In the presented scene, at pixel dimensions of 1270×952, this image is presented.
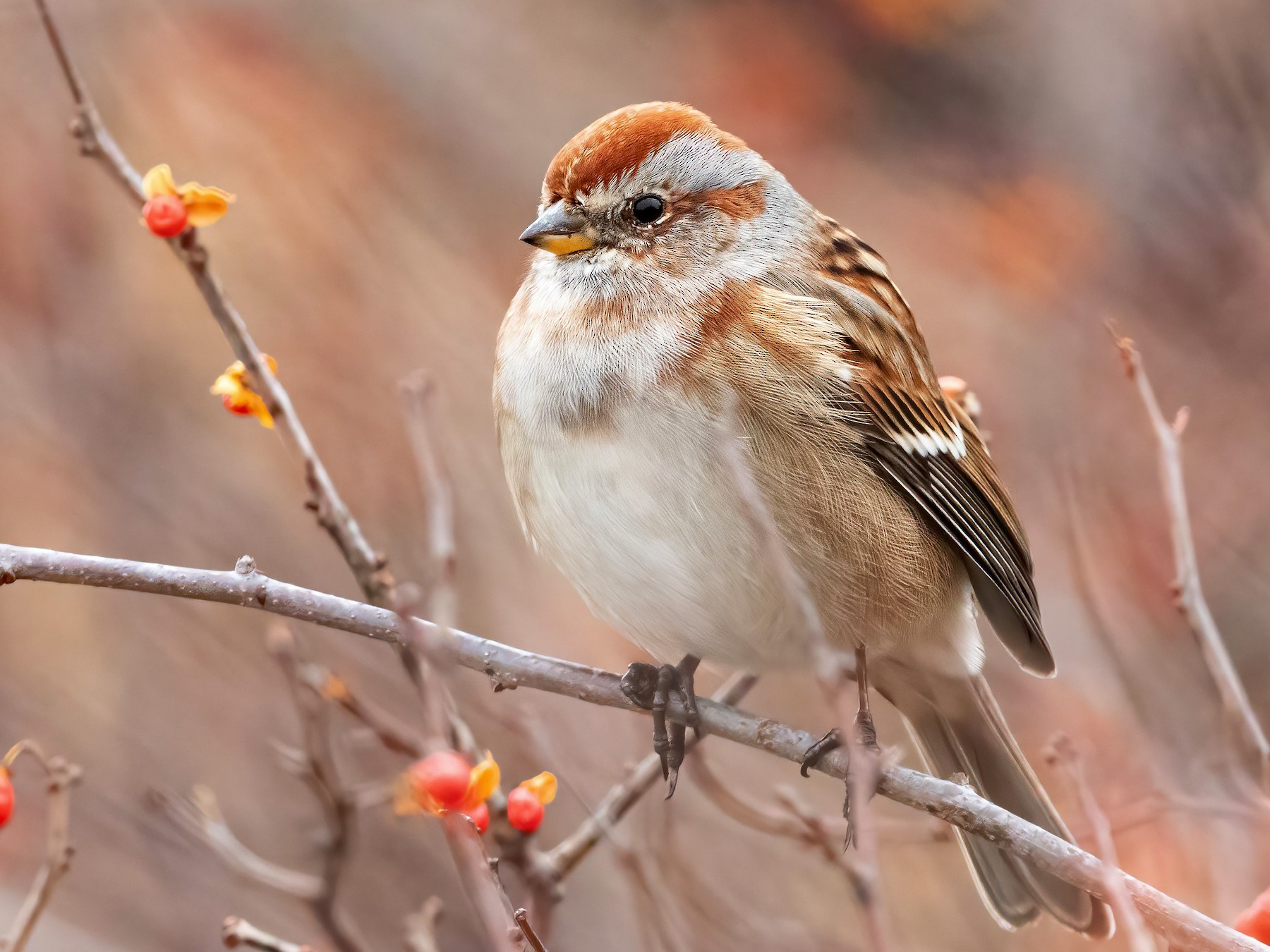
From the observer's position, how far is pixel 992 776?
2836 mm

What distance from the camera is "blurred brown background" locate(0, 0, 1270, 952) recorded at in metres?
3.62

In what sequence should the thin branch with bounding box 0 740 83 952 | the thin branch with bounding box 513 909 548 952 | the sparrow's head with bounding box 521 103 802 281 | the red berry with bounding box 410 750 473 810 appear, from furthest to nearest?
the sparrow's head with bounding box 521 103 802 281 → the thin branch with bounding box 0 740 83 952 → the red berry with bounding box 410 750 473 810 → the thin branch with bounding box 513 909 548 952

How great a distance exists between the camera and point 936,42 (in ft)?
15.8

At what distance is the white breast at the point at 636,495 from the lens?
236 cm

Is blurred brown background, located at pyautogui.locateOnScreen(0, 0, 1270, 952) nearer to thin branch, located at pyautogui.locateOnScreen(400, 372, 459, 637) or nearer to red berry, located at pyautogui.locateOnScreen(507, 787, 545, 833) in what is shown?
red berry, located at pyautogui.locateOnScreen(507, 787, 545, 833)

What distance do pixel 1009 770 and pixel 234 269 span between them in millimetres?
3120

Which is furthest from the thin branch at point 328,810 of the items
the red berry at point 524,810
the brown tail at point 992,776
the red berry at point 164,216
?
the brown tail at point 992,776

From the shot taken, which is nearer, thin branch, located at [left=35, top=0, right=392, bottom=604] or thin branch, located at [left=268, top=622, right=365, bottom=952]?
thin branch, located at [left=35, top=0, right=392, bottom=604]

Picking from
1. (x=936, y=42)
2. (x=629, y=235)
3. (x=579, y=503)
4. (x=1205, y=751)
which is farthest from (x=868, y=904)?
(x=936, y=42)

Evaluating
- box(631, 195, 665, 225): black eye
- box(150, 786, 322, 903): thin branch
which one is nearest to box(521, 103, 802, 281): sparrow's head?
box(631, 195, 665, 225): black eye

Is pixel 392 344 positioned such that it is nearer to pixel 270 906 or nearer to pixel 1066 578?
pixel 270 906

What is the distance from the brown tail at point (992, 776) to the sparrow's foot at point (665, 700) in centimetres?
61

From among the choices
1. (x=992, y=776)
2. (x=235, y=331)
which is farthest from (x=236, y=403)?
(x=992, y=776)

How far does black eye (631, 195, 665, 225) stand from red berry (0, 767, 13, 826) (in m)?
1.53
